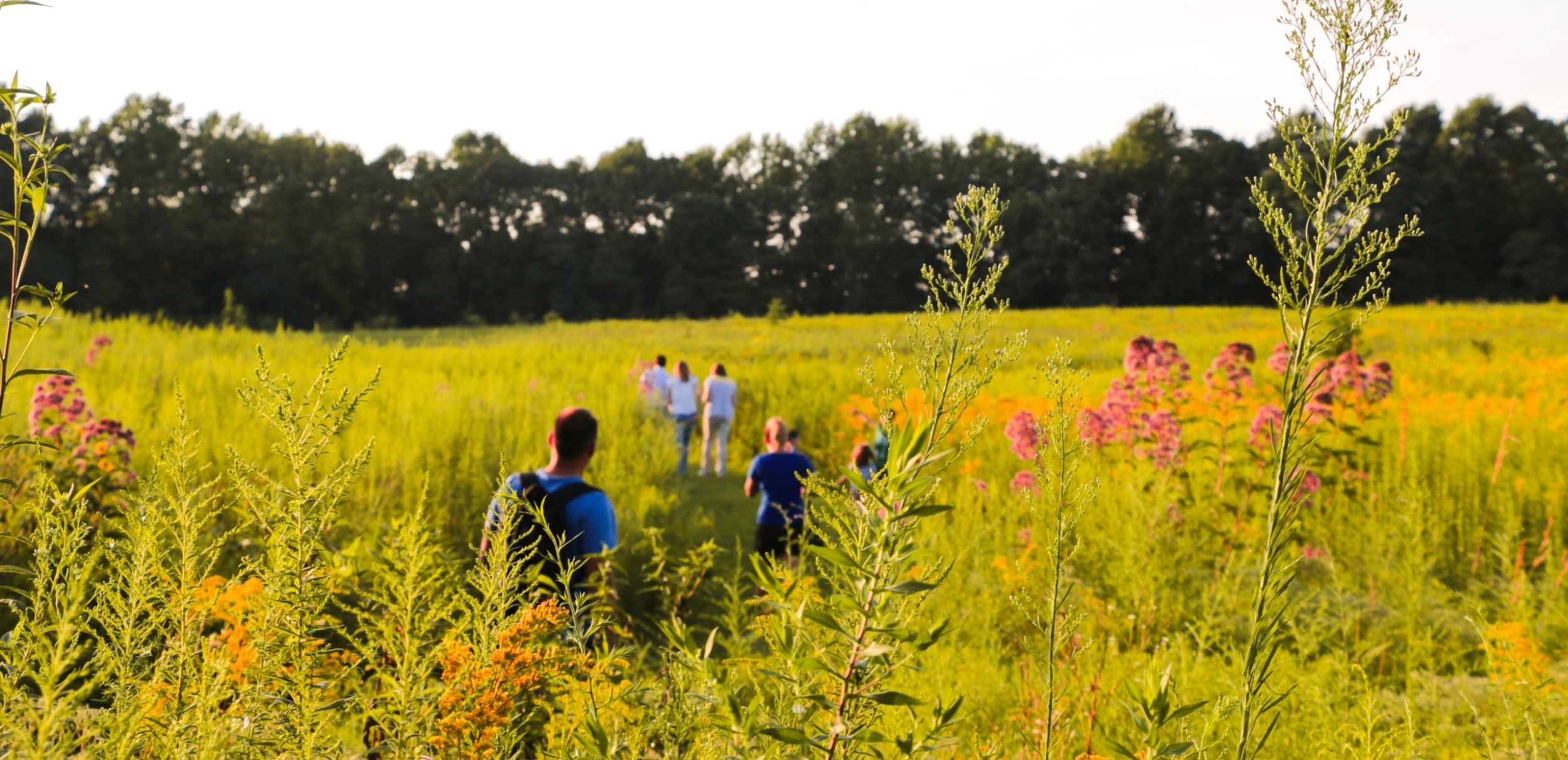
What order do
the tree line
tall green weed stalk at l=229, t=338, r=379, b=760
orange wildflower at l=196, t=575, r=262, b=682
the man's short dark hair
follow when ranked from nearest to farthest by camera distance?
tall green weed stalk at l=229, t=338, r=379, b=760 < orange wildflower at l=196, t=575, r=262, b=682 < the man's short dark hair < the tree line

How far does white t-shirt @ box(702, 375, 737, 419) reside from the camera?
10.6 metres

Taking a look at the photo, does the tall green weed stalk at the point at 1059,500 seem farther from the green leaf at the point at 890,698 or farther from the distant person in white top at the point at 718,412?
the distant person in white top at the point at 718,412

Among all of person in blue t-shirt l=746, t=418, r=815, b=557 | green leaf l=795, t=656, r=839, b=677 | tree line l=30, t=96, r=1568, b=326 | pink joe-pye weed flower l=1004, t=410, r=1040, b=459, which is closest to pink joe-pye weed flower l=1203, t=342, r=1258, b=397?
pink joe-pye weed flower l=1004, t=410, r=1040, b=459

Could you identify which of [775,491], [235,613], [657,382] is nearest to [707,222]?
[657,382]

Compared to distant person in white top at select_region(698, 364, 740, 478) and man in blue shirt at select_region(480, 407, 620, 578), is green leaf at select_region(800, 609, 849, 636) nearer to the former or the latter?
man in blue shirt at select_region(480, 407, 620, 578)

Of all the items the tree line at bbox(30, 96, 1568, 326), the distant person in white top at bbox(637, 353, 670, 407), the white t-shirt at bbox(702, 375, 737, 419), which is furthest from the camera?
the tree line at bbox(30, 96, 1568, 326)

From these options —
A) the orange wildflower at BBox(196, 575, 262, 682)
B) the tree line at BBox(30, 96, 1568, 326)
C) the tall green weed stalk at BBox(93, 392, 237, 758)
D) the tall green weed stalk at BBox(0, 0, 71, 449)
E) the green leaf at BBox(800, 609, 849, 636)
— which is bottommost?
the orange wildflower at BBox(196, 575, 262, 682)

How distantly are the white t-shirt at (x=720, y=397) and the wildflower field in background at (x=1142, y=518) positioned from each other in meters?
0.73

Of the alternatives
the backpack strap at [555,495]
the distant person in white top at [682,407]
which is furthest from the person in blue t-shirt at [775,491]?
the distant person in white top at [682,407]

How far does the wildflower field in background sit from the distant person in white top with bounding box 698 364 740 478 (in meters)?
0.41

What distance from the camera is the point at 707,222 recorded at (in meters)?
60.5

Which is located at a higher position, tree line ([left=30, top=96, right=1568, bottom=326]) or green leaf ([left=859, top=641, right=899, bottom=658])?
tree line ([left=30, top=96, right=1568, bottom=326])

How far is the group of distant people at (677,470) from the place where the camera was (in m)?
3.02

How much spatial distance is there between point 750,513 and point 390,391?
403 centimetres
